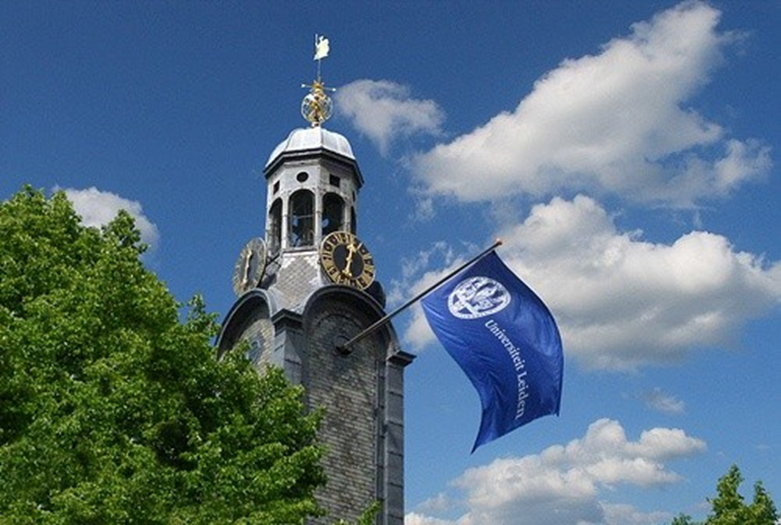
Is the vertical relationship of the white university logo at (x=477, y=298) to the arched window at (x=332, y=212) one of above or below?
below

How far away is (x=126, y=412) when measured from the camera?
22672mm

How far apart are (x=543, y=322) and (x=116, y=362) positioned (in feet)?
42.9

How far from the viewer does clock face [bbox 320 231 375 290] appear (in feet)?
145

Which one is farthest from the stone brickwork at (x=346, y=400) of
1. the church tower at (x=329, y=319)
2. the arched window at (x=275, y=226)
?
the arched window at (x=275, y=226)

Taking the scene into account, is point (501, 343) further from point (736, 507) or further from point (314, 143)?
point (314, 143)

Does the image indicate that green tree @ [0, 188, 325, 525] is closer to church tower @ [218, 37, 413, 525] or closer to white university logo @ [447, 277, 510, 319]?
white university logo @ [447, 277, 510, 319]

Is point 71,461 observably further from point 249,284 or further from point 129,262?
point 249,284

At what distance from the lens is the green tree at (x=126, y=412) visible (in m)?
21.7

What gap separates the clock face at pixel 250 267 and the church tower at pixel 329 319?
0.05 m

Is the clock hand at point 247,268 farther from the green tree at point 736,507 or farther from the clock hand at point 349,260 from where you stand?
the green tree at point 736,507

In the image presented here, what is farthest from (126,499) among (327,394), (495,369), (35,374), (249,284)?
(249,284)

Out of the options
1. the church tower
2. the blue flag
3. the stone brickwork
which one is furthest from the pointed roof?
the blue flag

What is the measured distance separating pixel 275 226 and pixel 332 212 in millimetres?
2198

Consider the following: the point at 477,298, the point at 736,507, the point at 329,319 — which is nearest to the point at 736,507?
the point at 736,507
